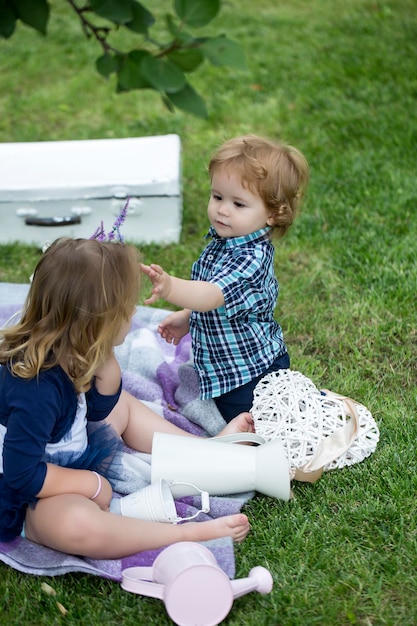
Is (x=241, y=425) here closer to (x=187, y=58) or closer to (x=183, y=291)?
(x=183, y=291)

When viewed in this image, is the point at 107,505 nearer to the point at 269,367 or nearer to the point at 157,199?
the point at 269,367

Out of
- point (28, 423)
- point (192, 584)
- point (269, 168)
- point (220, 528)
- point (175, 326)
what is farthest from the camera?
point (175, 326)

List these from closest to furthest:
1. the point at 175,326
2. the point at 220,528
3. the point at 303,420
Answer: the point at 220,528, the point at 303,420, the point at 175,326

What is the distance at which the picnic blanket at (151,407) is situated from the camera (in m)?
1.99

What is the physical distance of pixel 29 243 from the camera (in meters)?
Answer: 3.68

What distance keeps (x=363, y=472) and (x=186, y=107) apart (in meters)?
1.24

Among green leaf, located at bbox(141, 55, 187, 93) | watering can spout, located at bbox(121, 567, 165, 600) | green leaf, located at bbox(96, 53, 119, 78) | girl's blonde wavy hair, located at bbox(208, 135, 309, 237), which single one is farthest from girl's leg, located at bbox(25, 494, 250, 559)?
green leaf, located at bbox(96, 53, 119, 78)

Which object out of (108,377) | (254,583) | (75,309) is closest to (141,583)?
(254,583)

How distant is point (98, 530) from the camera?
1962 mm

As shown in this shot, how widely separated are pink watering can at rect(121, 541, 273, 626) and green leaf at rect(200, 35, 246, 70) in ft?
4.51

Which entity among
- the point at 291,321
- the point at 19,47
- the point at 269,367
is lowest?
the point at 19,47

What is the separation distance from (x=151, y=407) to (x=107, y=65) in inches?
43.9

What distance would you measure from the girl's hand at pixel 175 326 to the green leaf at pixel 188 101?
0.66 m

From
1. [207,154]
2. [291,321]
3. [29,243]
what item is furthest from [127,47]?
[291,321]
